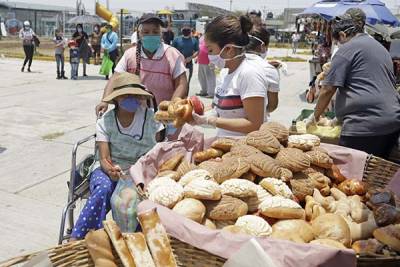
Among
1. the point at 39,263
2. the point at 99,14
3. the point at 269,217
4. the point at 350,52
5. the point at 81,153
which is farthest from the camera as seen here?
the point at 99,14

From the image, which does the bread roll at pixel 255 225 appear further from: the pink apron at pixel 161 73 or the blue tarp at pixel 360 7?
the blue tarp at pixel 360 7

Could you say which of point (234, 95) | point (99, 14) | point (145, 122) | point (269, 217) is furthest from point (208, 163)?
point (99, 14)

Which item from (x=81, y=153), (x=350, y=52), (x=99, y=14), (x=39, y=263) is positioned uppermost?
(x=99, y=14)

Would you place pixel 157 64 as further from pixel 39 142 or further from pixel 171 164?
pixel 39 142

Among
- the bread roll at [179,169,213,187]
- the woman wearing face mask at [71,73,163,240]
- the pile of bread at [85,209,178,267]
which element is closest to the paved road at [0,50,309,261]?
the woman wearing face mask at [71,73,163,240]

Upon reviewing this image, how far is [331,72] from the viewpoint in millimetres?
3361

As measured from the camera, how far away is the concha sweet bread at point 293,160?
2.12 m

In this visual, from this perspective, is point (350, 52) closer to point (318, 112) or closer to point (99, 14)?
point (318, 112)

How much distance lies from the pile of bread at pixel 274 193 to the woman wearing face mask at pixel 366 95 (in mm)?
1033

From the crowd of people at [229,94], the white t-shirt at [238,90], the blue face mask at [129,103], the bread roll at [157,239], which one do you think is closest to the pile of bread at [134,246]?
the bread roll at [157,239]

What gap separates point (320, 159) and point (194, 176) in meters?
0.71

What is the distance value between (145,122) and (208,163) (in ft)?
3.92

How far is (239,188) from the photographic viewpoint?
6.22 ft

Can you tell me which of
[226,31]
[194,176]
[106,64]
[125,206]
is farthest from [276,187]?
[106,64]
